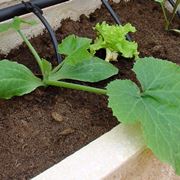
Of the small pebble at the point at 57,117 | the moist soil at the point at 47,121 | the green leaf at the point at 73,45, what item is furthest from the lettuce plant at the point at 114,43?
the small pebble at the point at 57,117

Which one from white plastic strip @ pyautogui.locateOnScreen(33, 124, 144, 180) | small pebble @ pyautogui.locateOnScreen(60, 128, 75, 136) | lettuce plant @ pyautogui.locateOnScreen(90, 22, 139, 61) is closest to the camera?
white plastic strip @ pyautogui.locateOnScreen(33, 124, 144, 180)

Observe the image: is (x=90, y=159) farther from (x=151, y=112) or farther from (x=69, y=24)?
(x=69, y=24)

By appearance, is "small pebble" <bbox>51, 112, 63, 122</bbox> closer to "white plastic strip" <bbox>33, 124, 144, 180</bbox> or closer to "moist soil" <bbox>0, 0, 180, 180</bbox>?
"moist soil" <bbox>0, 0, 180, 180</bbox>

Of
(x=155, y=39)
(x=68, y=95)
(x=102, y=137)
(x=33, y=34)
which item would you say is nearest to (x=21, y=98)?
(x=68, y=95)

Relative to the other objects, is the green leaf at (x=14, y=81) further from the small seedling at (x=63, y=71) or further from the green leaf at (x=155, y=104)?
the green leaf at (x=155, y=104)

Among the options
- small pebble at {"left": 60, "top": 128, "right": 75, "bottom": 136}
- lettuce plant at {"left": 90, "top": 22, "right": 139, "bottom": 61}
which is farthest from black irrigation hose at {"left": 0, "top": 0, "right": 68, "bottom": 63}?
small pebble at {"left": 60, "top": 128, "right": 75, "bottom": 136}

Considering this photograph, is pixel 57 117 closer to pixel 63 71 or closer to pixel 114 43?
pixel 63 71
